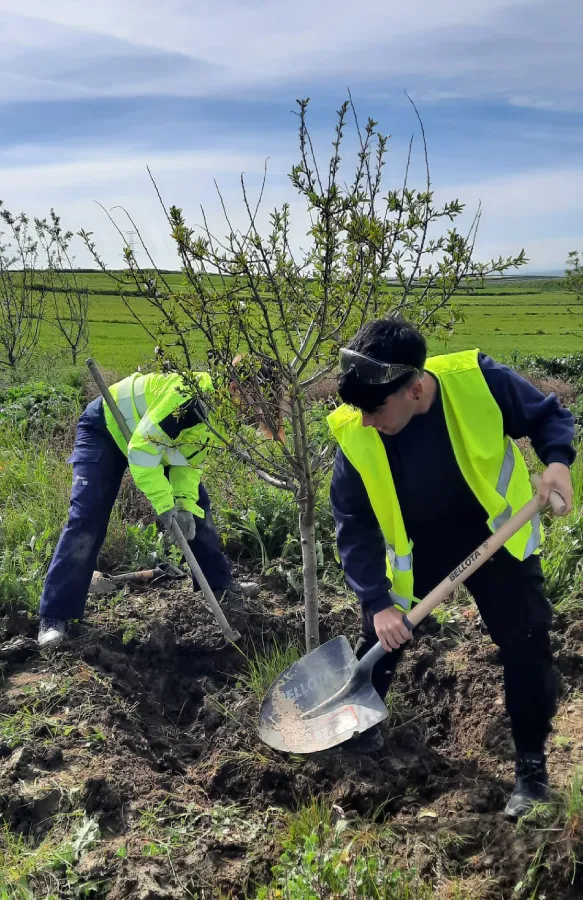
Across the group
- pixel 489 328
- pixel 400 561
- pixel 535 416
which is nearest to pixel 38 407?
pixel 400 561

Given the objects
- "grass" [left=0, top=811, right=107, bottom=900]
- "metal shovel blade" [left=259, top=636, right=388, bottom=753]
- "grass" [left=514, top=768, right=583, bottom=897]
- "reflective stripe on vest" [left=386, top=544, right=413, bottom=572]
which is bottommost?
"grass" [left=0, top=811, right=107, bottom=900]

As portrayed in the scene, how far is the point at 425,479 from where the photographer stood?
90.8 inches

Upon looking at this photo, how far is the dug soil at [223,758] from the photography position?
2.26 metres

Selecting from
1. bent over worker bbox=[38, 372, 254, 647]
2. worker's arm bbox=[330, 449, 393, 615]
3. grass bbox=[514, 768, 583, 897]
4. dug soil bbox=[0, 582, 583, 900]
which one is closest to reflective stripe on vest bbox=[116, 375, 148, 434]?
bent over worker bbox=[38, 372, 254, 647]

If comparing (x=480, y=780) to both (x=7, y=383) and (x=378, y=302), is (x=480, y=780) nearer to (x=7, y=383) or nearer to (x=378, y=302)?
(x=378, y=302)

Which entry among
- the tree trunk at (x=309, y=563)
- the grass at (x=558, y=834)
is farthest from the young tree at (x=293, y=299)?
the grass at (x=558, y=834)

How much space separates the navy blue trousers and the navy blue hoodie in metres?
1.72

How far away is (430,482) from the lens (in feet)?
7.58

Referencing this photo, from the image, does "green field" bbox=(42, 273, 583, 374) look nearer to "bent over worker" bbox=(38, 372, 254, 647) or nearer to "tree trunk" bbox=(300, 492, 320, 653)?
"bent over worker" bbox=(38, 372, 254, 647)

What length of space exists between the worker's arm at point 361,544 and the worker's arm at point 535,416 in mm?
561

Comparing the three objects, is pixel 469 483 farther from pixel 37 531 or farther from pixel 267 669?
pixel 37 531

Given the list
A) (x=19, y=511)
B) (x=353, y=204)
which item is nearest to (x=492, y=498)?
(x=353, y=204)

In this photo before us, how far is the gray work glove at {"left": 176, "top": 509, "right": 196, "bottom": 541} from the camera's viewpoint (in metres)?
3.80

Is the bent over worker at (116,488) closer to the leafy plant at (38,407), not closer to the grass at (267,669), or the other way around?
the grass at (267,669)
